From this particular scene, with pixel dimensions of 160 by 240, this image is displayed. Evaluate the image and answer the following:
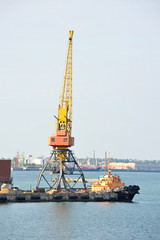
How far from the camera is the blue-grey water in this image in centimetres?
7231

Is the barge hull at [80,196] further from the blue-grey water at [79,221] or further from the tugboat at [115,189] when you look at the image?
the blue-grey water at [79,221]

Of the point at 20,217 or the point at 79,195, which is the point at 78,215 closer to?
the point at 20,217

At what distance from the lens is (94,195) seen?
108438 mm

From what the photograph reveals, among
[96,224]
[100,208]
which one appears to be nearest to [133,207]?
[100,208]

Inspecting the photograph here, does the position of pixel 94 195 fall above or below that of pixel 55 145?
below

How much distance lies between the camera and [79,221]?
84250mm

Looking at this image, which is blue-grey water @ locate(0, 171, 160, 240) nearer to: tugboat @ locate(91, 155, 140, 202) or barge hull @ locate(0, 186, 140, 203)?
barge hull @ locate(0, 186, 140, 203)

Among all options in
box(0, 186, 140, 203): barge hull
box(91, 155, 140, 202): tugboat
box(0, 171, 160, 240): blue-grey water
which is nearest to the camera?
box(0, 171, 160, 240): blue-grey water

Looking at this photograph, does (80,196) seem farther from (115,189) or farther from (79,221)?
(79,221)

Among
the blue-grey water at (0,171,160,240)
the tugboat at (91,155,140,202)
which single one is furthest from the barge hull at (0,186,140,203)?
the blue-grey water at (0,171,160,240)

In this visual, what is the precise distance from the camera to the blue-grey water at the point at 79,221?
2847 inches

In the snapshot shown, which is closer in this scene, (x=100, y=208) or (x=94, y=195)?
(x=100, y=208)

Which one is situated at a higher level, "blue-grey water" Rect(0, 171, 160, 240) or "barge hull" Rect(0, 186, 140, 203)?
"barge hull" Rect(0, 186, 140, 203)

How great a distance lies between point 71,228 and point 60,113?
154 ft
